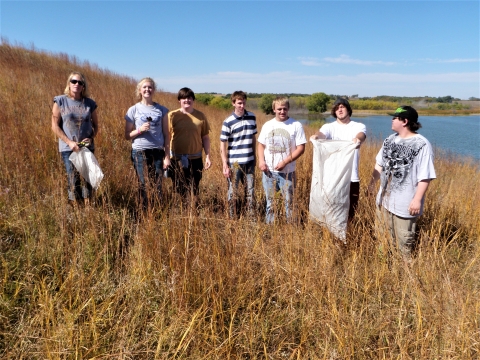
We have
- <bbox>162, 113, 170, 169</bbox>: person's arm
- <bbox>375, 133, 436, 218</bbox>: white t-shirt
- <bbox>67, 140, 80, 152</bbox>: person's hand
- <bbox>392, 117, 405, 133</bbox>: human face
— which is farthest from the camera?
<bbox>162, 113, 170, 169</bbox>: person's arm

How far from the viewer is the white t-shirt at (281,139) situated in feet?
9.21

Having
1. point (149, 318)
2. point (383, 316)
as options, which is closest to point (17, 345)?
point (149, 318)

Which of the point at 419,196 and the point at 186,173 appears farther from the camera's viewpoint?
the point at 186,173

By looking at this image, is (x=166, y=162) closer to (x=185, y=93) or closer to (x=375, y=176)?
(x=185, y=93)

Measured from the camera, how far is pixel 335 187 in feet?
8.02

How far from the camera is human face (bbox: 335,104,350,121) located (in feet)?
8.91

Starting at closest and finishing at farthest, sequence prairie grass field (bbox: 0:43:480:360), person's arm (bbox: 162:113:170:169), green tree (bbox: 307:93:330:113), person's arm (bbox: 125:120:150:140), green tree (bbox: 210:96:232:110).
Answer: prairie grass field (bbox: 0:43:480:360) < person's arm (bbox: 125:120:150:140) < person's arm (bbox: 162:113:170:169) < green tree (bbox: 210:96:232:110) < green tree (bbox: 307:93:330:113)

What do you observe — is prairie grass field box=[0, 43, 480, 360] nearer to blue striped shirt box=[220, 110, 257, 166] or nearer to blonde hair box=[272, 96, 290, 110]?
blue striped shirt box=[220, 110, 257, 166]

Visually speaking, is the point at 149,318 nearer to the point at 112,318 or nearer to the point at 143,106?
the point at 112,318

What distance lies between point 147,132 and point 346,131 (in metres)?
1.81

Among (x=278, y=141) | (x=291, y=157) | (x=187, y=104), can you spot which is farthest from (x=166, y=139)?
(x=291, y=157)

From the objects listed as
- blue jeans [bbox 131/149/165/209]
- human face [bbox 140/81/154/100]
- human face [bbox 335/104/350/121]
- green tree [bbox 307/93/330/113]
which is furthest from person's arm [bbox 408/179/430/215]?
green tree [bbox 307/93/330/113]

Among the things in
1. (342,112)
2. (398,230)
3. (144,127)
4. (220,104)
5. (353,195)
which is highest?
(220,104)

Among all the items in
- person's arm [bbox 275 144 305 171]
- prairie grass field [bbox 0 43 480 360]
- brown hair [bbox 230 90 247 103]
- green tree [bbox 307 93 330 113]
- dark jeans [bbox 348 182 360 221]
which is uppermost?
green tree [bbox 307 93 330 113]
